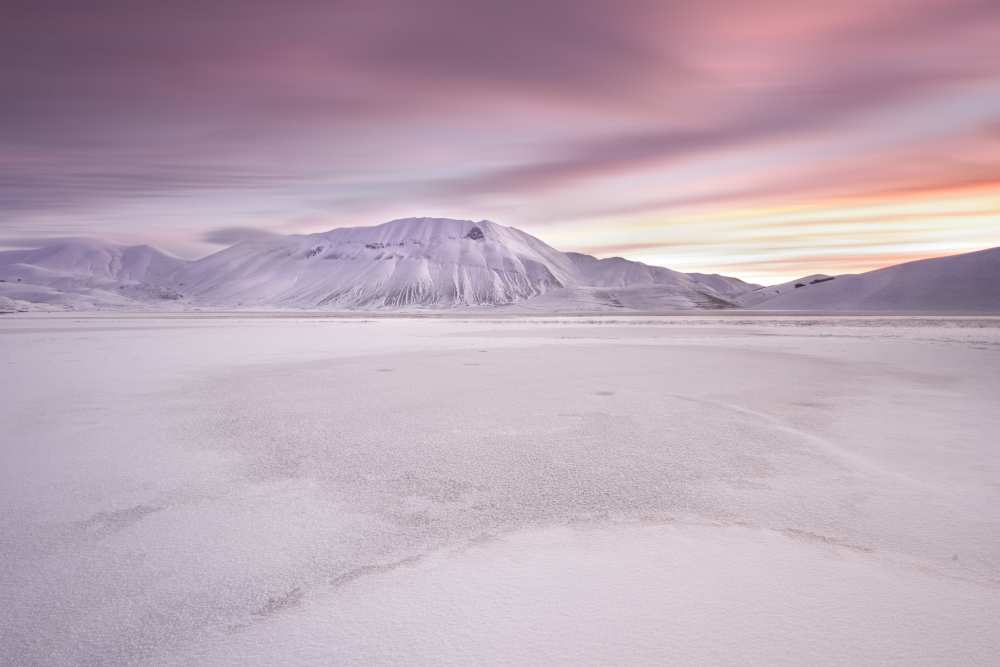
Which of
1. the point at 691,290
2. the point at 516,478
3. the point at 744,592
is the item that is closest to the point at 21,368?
the point at 516,478

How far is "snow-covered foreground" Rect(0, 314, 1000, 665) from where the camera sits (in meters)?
3.42

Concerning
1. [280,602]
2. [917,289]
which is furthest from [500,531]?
[917,289]

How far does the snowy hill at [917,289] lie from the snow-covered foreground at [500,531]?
134 m

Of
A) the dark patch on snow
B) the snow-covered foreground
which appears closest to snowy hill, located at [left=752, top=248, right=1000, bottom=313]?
the snow-covered foreground

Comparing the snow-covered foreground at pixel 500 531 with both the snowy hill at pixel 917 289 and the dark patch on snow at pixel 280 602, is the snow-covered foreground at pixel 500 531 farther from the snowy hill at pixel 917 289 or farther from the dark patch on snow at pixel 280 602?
the snowy hill at pixel 917 289

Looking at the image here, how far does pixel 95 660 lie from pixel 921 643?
4.76 m

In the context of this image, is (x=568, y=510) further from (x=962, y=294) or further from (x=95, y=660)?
(x=962, y=294)

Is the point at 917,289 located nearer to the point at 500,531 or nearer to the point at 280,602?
the point at 500,531

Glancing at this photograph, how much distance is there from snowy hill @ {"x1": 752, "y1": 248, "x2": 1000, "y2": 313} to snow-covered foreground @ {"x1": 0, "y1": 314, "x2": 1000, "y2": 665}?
440 feet

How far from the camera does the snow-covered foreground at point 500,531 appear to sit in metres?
3.42

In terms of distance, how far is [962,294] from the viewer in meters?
121

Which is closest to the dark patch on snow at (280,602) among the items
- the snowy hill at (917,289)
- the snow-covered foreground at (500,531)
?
the snow-covered foreground at (500,531)

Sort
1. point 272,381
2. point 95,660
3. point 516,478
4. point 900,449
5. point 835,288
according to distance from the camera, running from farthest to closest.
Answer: point 835,288
point 272,381
point 900,449
point 516,478
point 95,660

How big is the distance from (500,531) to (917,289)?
157 meters
